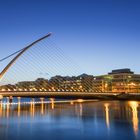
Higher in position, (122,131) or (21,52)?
(21,52)

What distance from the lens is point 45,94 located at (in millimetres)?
66188

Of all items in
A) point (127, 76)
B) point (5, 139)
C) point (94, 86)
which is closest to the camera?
point (5, 139)

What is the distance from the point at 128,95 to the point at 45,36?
46328mm

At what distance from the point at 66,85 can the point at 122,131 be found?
133 metres

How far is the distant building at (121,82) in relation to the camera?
442 ft

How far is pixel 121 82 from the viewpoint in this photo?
138m

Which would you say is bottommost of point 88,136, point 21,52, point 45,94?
point 88,136

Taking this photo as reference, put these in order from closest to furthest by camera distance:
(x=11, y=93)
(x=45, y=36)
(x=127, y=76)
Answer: (x=45, y=36) < (x=11, y=93) < (x=127, y=76)

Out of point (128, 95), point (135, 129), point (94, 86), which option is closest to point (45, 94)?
point (128, 95)

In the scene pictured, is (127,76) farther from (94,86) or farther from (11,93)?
(11,93)

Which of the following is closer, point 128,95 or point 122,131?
point 122,131

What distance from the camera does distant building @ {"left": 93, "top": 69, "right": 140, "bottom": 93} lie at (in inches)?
5305

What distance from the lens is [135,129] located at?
2448cm

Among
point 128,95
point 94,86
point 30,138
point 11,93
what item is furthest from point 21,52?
point 94,86
